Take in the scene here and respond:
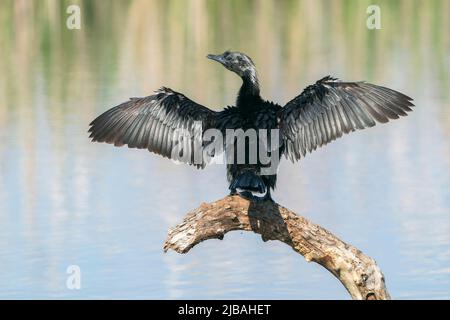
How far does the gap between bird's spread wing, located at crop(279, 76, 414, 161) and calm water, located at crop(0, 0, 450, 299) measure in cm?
258

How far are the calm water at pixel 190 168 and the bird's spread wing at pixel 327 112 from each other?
2578 millimetres

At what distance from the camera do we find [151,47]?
2525 centimetres

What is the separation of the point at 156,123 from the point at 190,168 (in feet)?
20.0

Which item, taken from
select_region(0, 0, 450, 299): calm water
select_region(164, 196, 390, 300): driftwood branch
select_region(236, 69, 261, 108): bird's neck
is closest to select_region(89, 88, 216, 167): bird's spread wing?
select_region(236, 69, 261, 108): bird's neck

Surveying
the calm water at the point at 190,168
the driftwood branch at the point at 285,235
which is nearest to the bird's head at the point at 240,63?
the driftwood branch at the point at 285,235

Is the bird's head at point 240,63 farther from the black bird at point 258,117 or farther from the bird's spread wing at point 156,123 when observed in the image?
the bird's spread wing at point 156,123

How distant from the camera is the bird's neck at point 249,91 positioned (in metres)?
9.70

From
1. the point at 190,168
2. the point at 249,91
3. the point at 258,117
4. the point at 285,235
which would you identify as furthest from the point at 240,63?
the point at 190,168

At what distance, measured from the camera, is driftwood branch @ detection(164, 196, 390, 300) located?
8.74m

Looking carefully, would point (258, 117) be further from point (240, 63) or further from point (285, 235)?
point (285, 235)

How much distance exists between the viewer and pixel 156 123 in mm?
9812

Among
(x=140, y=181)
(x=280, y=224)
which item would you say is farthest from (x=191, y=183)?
(x=280, y=224)

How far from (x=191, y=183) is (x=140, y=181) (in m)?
0.59
